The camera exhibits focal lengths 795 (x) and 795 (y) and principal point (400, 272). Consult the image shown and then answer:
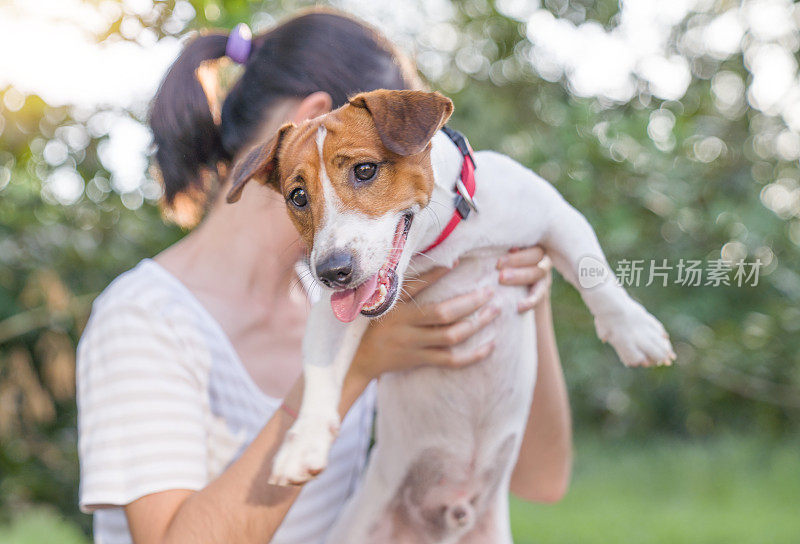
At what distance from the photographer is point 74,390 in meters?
4.04

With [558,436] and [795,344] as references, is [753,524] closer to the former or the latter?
[795,344]

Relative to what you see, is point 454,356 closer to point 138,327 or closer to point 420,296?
point 420,296

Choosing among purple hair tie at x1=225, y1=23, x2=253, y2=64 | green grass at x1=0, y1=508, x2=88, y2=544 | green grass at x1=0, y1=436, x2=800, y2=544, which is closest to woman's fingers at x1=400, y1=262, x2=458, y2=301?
purple hair tie at x1=225, y1=23, x2=253, y2=64

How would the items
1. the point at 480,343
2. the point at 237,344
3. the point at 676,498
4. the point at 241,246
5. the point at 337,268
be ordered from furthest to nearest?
1. the point at 676,498
2. the point at 241,246
3. the point at 237,344
4. the point at 480,343
5. the point at 337,268

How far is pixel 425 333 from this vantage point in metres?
1.90

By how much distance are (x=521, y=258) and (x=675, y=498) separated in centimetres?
449

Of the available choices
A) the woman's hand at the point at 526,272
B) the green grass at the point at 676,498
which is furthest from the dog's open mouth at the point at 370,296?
the green grass at the point at 676,498

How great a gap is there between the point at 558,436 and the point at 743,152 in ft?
8.29

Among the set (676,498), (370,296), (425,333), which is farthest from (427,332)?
(676,498)

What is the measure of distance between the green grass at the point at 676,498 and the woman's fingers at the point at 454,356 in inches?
142

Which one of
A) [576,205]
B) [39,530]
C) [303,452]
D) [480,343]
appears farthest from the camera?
[39,530]

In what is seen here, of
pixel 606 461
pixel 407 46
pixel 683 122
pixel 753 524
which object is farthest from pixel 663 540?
pixel 407 46

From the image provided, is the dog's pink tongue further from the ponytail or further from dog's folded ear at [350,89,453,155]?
the ponytail

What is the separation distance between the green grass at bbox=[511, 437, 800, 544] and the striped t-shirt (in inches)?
138
